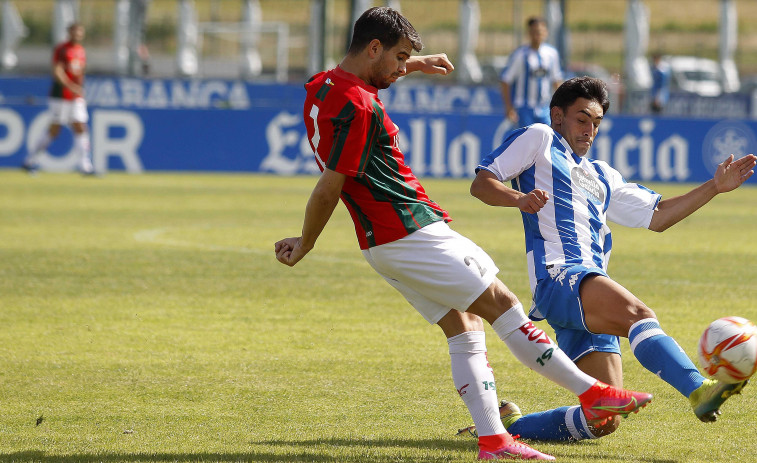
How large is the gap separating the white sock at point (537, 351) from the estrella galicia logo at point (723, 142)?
18076mm

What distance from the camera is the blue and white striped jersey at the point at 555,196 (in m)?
4.71

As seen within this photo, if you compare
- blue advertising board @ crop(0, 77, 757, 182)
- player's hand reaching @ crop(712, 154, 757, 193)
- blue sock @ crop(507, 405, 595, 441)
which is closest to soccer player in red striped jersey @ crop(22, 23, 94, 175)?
blue advertising board @ crop(0, 77, 757, 182)

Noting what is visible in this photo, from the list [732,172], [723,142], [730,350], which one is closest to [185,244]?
[732,172]

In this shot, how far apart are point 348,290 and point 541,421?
Result: 408 centimetres

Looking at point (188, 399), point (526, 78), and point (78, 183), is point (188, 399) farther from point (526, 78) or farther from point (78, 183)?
point (78, 183)

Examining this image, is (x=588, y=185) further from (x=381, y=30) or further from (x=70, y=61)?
(x=70, y=61)

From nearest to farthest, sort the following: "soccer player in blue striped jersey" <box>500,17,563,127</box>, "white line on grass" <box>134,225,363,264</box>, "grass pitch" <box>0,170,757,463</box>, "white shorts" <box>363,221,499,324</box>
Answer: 1. "white shorts" <box>363,221,499,324</box>
2. "grass pitch" <box>0,170,757,463</box>
3. "white line on grass" <box>134,225,363,264</box>
4. "soccer player in blue striped jersey" <box>500,17,563,127</box>

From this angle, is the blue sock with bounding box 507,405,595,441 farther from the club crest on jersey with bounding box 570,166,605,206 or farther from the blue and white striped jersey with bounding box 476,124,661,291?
the club crest on jersey with bounding box 570,166,605,206

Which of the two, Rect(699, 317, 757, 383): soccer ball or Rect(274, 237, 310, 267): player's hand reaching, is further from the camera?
Rect(274, 237, 310, 267): player's hand reaching

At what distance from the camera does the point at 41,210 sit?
14.4m

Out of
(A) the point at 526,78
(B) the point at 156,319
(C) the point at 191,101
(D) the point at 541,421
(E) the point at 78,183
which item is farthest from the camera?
(C) the point at 191,101

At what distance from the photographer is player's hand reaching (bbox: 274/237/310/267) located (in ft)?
14.1

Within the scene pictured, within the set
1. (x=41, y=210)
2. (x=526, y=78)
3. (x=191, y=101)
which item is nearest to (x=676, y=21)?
(x=191, y=101)

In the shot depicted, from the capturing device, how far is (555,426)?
185 inches
